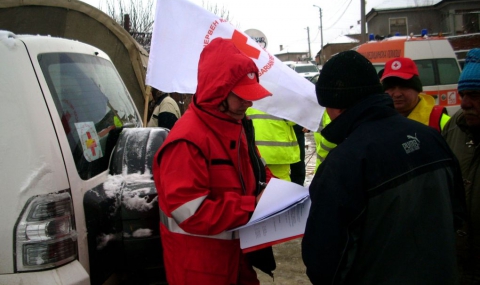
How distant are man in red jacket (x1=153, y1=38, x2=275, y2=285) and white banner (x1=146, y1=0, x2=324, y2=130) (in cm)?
68

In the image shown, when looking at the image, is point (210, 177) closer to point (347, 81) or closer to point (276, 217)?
point (276, 217)

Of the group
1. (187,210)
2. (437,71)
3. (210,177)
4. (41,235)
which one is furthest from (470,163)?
(437,71)

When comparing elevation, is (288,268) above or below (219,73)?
below

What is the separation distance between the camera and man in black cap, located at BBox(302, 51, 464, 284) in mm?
1521

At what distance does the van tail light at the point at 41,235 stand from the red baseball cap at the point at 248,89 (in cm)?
98

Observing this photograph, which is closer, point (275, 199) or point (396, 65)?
point (275, 199)

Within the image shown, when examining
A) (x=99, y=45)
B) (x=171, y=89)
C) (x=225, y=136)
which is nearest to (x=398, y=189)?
(x=225, y=136)

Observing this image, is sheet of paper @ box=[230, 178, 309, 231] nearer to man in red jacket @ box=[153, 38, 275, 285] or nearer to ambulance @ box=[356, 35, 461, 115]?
man in red jacket @ box=[153, 38, 275, 285]

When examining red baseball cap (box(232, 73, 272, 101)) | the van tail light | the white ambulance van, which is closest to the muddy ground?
the white ambulance van

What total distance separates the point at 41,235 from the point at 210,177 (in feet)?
2.62

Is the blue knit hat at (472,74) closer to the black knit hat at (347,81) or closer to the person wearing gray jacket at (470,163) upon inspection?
the person wearing gray jacket at (470,163)

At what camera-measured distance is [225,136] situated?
2176 mm

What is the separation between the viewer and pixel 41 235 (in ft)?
6.06

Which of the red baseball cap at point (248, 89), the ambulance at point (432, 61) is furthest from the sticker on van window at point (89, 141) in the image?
the ambulance at point (432, 61)
